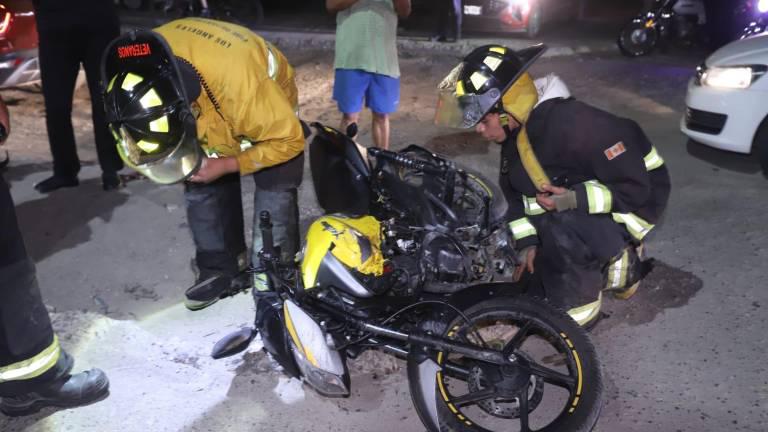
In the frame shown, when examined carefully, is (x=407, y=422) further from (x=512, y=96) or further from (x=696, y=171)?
(x=696, y=171)

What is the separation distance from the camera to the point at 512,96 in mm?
3244

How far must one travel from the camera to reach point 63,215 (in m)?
5.10

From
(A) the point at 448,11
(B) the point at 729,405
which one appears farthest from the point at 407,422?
Answer: (A) the point at 448,11

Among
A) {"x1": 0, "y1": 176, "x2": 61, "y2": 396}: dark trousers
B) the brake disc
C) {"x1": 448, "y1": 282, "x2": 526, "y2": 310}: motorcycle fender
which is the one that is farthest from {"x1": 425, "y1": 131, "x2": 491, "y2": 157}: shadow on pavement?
{"x1": 0, "y1": 176, "x2": 61, "y2": 396}: dark trousers

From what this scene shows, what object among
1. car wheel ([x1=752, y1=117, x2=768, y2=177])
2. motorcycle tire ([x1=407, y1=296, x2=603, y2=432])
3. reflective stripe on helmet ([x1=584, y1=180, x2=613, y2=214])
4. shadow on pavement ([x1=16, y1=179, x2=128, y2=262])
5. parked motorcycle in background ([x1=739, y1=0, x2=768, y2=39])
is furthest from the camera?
parked motorcycle in background ([x1=739, y1=0, x2=768, y2=39])

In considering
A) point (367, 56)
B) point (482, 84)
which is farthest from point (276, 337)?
point (367, 56)

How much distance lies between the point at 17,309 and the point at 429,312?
1.81 meters

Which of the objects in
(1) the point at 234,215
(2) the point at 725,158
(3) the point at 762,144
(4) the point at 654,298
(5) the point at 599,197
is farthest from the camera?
(2) the point at 725,158

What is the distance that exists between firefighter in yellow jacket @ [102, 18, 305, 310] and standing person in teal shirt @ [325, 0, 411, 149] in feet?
5.87

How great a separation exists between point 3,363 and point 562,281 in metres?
2.63

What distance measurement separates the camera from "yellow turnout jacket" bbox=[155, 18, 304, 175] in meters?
3.05

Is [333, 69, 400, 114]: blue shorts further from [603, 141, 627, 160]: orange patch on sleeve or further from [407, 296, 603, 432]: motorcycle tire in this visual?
[407, 296, 603, 432]: motorcycle tire

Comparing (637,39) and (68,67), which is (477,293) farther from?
(637,39)

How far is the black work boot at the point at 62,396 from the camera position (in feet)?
10.2
